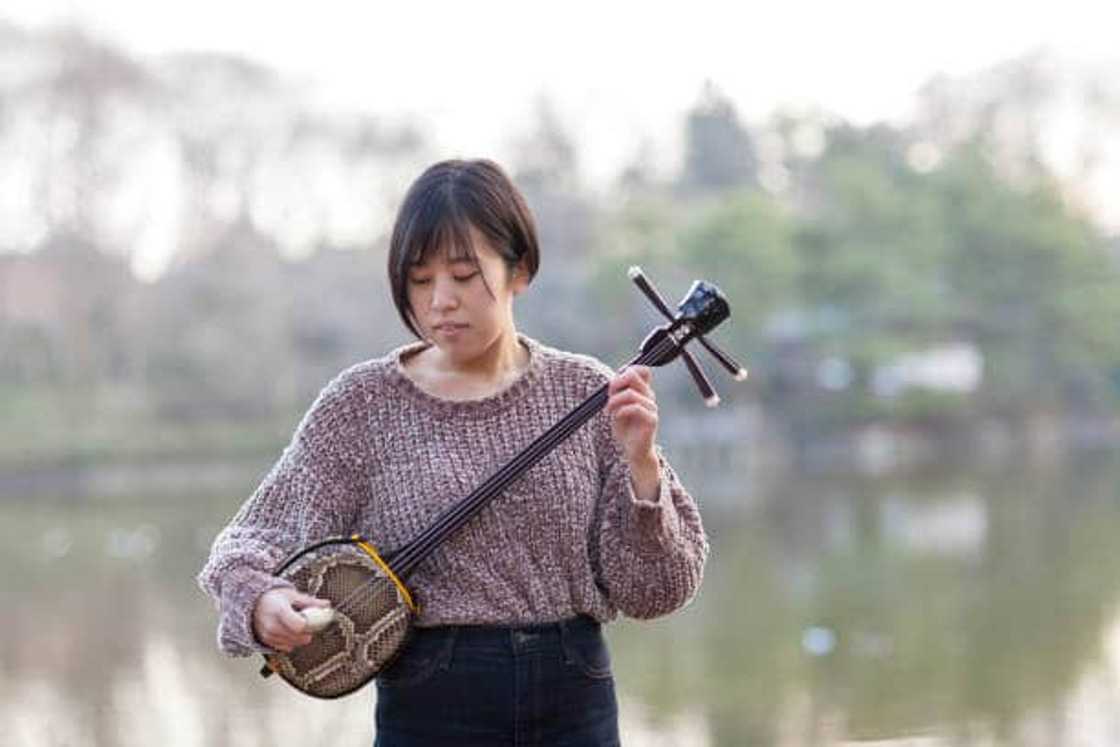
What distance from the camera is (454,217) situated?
3.91 ft

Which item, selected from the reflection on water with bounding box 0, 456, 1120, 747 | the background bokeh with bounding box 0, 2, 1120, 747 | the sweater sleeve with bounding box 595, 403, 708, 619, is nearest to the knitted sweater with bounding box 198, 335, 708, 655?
the sweater sleeve with bounding box 595, 403, 708, 619

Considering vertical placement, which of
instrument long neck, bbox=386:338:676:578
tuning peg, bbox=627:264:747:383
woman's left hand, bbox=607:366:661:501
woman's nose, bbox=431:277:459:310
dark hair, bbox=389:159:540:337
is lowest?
instrument long neck, bbox=386:338:676:578

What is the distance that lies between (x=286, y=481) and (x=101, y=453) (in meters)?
17.4

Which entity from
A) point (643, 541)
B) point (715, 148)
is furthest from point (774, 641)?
point (715, 148)

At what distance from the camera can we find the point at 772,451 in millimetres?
19141

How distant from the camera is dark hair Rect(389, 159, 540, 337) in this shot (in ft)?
3.90

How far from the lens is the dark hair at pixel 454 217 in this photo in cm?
119

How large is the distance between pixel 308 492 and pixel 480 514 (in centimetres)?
13

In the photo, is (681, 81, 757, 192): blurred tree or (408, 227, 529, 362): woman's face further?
(681, 81, 757, 192): blurred tree

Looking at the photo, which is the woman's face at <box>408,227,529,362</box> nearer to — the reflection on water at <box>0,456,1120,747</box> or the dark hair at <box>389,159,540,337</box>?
the dark hair at <box>389,159,540,337</box>

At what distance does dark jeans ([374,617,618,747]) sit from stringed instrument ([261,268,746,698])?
0.03 meters

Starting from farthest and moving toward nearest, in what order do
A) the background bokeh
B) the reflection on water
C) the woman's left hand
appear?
the background bokeh, the reflection on water, the woman's left hand

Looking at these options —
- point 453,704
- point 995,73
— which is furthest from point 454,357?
point 995,73

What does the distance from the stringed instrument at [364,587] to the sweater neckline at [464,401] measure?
65 mm
